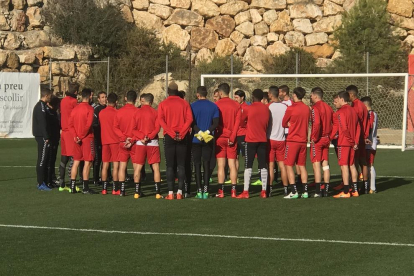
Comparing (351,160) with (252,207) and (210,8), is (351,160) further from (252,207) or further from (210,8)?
(210,8)

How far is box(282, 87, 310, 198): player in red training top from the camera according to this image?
1552cm

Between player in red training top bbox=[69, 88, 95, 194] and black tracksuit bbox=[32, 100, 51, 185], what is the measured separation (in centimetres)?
102

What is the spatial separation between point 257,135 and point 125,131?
2307 millimetres

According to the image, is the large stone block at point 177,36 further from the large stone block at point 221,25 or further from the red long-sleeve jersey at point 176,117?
the red long-sleeve jersey at point 176,117

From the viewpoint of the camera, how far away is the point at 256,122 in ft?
51.6

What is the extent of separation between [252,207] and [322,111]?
2.40m

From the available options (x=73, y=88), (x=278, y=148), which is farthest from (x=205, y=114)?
Result: (x=73, y=88)

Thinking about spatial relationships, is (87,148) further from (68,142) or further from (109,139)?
(68,142)

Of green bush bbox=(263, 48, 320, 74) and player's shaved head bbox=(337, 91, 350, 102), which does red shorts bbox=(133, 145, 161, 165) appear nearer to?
player's shaved head bbox=(337, 91, 350, 102)

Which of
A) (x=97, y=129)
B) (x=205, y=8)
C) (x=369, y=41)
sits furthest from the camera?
(x=205, y=8)

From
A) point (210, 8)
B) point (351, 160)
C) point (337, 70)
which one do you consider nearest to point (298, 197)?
point (351, 160)

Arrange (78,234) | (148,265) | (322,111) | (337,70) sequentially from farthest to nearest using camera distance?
(337,70)
(322,111)
(78,234)
(148,265)

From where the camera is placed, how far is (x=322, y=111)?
51.8ft

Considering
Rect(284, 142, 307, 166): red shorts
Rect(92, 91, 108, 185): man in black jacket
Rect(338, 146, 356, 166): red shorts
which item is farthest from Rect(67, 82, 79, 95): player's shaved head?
Rect(338, 146, 356, 166): red shorts
